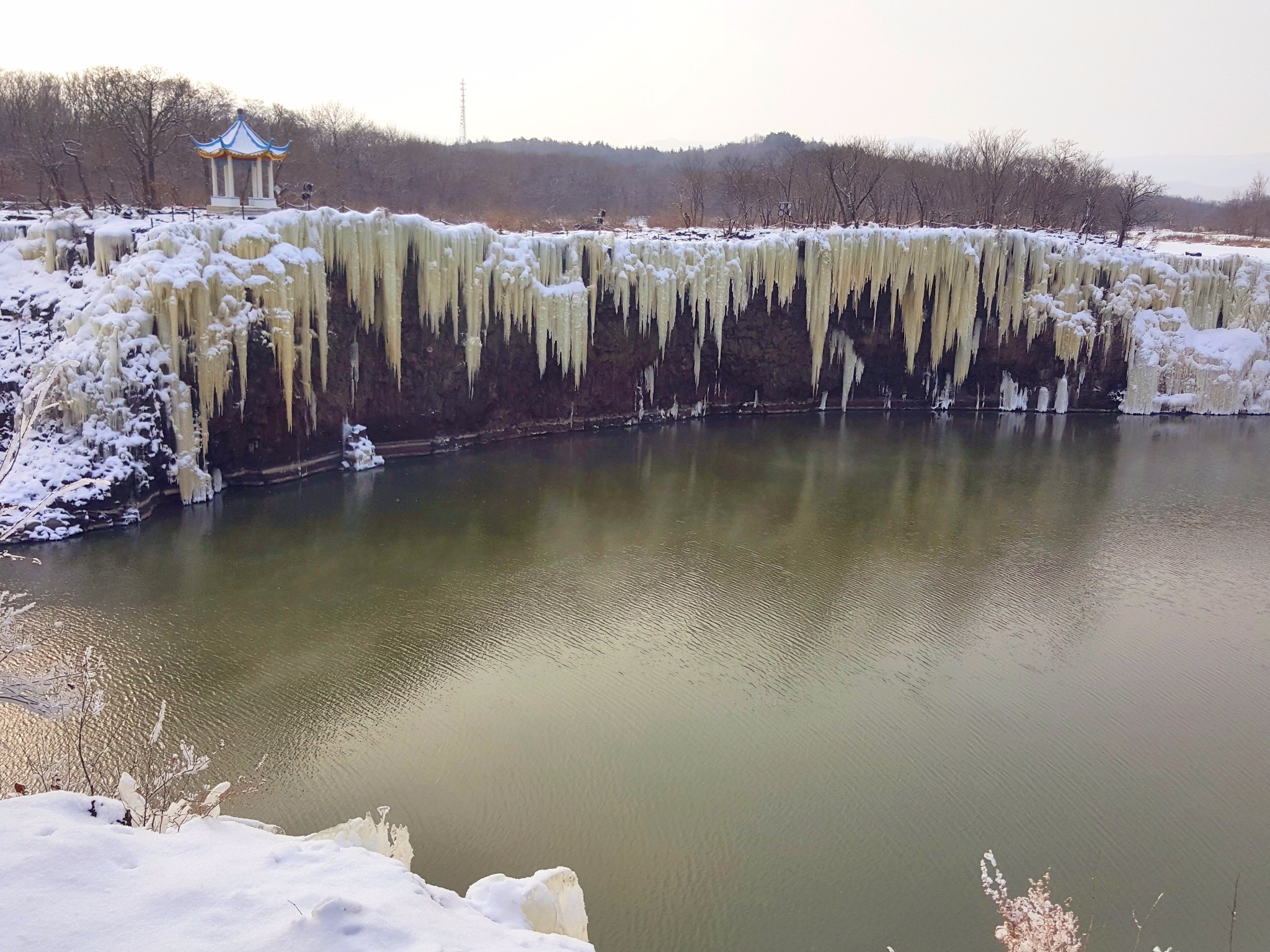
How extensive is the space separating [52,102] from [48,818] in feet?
150

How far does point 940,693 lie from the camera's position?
1260 centimetres

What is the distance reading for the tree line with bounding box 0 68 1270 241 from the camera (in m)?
34.9

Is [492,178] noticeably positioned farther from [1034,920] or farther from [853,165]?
[1034,920]

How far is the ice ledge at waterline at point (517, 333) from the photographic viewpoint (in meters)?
18.8

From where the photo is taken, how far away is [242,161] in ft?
76.2

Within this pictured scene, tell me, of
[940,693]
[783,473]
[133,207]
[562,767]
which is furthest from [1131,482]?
[133,207]

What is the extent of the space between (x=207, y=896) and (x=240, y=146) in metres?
22.1

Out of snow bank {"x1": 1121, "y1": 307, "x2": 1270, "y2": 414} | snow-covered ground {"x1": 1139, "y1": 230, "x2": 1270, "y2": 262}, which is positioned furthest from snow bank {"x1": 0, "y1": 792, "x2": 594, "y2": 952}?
snow-covered ground {"x1": 1139, "y1": 230, "x2": 1270, "y2": 262}

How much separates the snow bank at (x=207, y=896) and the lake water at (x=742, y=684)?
361 cm

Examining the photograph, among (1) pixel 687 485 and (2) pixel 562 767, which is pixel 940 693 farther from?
(1) pixel 687 485

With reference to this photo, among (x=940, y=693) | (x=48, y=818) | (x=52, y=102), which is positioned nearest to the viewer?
(x=48, y=818)

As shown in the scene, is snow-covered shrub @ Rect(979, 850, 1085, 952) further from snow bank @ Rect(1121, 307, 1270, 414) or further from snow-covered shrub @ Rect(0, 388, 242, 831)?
snow bank @ Rect(1121, 307, 1270, 414)

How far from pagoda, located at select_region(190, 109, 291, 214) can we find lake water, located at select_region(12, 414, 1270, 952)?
7.15m

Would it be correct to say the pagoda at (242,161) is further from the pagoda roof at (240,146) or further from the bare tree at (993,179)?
the bare tree at (993,179)
